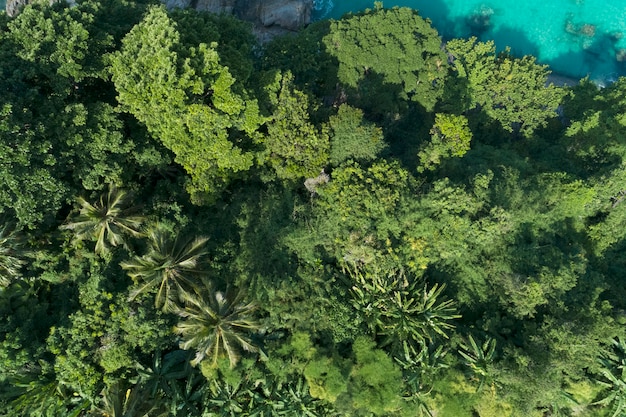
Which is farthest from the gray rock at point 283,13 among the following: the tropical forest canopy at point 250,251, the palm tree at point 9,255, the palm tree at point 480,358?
the palm tree at point 480,358

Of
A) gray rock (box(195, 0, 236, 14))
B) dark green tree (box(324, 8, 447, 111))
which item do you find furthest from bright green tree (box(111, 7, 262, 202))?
gray rock (box(195, 0, 236, 14))

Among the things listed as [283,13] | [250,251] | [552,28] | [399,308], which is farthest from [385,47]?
Answer: [552,28]

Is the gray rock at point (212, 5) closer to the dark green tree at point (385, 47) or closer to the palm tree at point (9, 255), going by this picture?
the dark green tree at point (385, 47)

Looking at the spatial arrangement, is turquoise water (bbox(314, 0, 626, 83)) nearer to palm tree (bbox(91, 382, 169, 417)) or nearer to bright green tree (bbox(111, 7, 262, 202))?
bright green tree (bbox(111, 7, 262, 202))

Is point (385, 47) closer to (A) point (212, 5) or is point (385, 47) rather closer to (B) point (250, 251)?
(B) point (250, 251)

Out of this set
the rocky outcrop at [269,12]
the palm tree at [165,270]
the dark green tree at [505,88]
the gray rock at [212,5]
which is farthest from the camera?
the rocky outcrop at [269,12]

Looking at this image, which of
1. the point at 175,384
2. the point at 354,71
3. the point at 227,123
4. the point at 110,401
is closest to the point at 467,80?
the point at 354,71
